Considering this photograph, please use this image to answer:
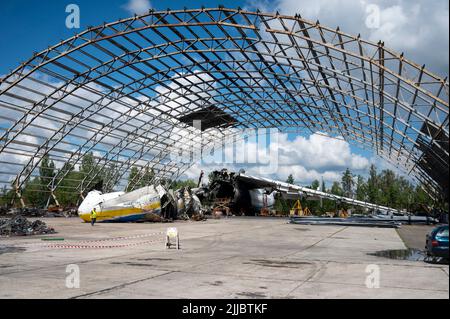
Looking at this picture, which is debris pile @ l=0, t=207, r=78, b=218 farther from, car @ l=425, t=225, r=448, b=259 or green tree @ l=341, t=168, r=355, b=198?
green tree @ l=341, t=168, r=355, b=198

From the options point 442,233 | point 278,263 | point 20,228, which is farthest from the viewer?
point 20,228

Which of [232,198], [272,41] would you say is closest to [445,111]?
[272,41]

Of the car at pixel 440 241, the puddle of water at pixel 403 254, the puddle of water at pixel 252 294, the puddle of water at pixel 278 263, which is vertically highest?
the car at pixel 440 241

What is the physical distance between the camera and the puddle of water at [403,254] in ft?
42.2

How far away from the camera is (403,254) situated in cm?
1397

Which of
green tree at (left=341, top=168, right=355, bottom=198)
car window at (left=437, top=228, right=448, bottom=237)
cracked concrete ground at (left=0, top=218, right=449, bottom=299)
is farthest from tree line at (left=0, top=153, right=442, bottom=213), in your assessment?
car window at (left=437, top=228, right=448, bottom=237)

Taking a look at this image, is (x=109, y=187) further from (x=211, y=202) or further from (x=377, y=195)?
(x=377, y=195)

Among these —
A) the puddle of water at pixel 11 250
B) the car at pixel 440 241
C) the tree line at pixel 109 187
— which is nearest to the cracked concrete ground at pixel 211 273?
the puddle of water at pixel 11 250

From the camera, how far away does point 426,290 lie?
25.7ft

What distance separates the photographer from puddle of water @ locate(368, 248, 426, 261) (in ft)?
42.2

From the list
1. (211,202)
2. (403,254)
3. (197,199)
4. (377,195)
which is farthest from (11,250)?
(377,195)

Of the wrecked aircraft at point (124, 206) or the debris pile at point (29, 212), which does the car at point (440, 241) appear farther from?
the debris pile at point (29, 212)
